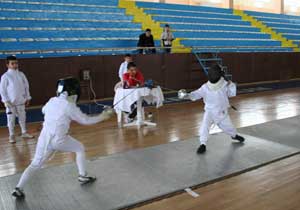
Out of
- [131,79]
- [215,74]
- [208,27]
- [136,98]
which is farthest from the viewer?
[208,27]

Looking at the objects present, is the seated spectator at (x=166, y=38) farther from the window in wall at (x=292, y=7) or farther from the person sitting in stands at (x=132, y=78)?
the window in wall at (x=292, y=7)

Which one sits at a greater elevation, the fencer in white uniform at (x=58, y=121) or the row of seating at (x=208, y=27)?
the row of seating at (x=208, y=27)

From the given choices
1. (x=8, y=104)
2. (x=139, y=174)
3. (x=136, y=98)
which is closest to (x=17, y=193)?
(x=139, y=174)

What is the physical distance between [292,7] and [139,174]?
65.5 feet

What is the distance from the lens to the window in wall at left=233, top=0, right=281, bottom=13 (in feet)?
57.5

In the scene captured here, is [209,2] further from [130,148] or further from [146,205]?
[146,205]

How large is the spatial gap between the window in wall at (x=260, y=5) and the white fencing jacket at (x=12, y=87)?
1455 centimetres

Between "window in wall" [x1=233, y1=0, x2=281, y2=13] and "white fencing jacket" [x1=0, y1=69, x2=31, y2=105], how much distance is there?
14.6 meters

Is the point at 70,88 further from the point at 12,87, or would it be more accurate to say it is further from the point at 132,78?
the point at 132,78

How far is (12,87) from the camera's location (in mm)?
4789

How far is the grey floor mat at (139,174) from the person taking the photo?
111 inches

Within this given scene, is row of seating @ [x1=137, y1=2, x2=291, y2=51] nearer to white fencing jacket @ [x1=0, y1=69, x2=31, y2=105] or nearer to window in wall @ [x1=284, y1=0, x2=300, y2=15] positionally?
window in wall @ [x1=284, y1=0, x2=300, y2=15]

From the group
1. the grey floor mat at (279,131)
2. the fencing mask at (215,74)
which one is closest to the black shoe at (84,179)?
the fencing mask at (215,74)

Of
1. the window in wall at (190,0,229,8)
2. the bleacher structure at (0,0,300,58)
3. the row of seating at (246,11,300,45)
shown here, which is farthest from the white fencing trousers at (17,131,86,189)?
the row of seating at (246,11,300,45)
